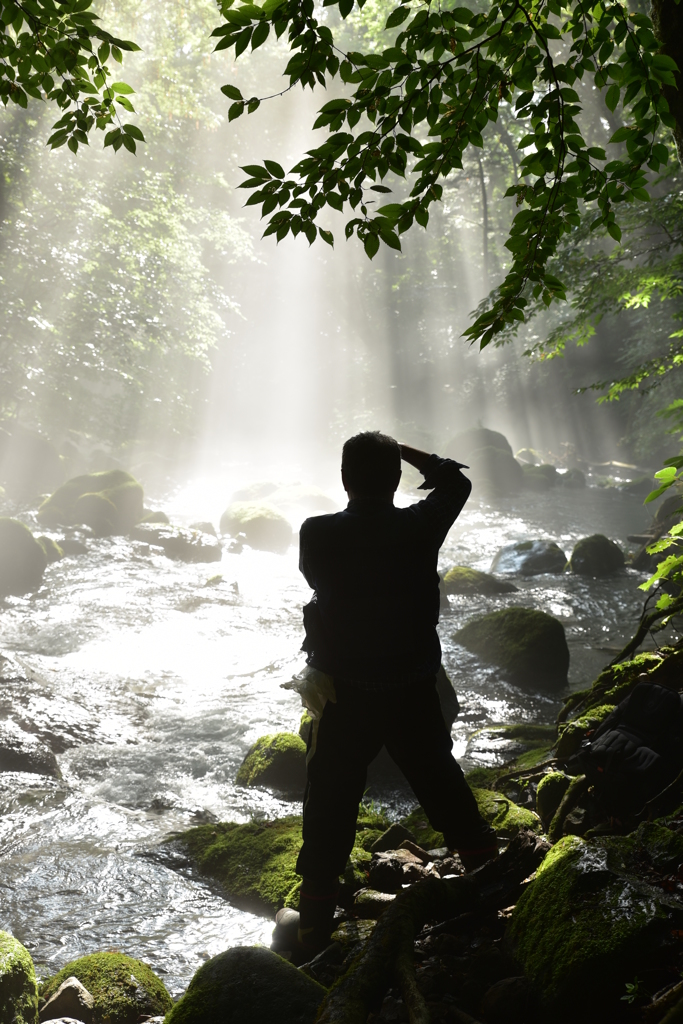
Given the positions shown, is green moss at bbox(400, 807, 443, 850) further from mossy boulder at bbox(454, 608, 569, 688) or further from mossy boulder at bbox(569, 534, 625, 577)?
mossy boulder at bbox(569, 534, 625, 577)

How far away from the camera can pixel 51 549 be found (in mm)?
14273

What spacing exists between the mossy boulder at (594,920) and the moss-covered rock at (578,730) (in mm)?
1582

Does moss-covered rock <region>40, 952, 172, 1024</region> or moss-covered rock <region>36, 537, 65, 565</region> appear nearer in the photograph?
moss-covered rock <region>40, 952, 172, 1024</region>

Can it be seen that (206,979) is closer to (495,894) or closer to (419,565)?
(495,894)

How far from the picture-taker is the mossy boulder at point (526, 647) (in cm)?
827

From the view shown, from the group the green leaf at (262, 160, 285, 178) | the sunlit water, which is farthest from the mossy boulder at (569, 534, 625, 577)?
the green leaf at (262, 160, 285, 178)

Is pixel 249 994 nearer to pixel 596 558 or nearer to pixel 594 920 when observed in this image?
pixel 594 920

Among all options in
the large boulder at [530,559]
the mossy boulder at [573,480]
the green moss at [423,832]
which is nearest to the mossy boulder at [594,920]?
the green moss at [423,832]

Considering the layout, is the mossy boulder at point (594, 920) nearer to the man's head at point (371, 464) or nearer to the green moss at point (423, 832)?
the green moss at point (423, 832)

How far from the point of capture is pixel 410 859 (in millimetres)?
3275

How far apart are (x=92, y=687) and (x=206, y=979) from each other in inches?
262

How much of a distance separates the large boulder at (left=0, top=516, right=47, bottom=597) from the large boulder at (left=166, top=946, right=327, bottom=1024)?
37.6ft

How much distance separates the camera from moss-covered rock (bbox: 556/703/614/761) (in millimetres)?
4035

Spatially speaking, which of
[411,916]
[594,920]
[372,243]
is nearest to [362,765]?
[411,916]
